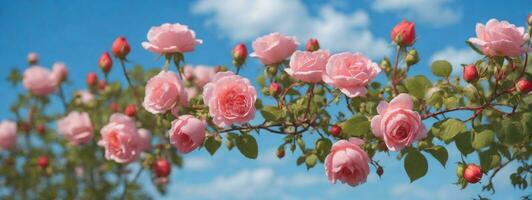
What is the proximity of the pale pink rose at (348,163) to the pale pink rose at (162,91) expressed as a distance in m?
0.56

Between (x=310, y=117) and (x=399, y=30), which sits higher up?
(x=399, y=30)

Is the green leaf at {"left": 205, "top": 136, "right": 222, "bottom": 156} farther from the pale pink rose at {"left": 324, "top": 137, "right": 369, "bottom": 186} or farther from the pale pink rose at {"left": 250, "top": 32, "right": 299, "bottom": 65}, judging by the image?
the pale pink rose at {"left": 324, "top": 137, "right": 369, "bottom": 186}

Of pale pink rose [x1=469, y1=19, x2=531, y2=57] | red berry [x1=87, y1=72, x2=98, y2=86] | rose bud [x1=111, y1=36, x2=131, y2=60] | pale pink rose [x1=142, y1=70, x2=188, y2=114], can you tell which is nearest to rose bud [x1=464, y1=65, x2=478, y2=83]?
pale pink rose [x1=469, y1=19, x2=531, y2=57]

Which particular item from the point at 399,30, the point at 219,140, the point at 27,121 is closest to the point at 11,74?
the point at 27,121

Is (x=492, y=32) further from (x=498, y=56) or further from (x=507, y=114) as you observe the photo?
(x=507, y=114)

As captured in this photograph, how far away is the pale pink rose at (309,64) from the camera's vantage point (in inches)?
72.3

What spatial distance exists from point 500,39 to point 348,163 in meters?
0.60

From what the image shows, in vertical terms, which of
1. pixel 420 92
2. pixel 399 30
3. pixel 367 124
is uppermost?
pixel 399 30

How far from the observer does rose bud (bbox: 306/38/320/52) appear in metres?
2.20

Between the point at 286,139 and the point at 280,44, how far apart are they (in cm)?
35

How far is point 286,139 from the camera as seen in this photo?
7.18 feet

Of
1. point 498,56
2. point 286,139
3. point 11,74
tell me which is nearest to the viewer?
point 498,56

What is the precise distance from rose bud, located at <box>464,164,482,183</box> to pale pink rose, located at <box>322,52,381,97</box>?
38 cm

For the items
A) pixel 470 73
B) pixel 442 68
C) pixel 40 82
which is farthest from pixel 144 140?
pixel 40 82
